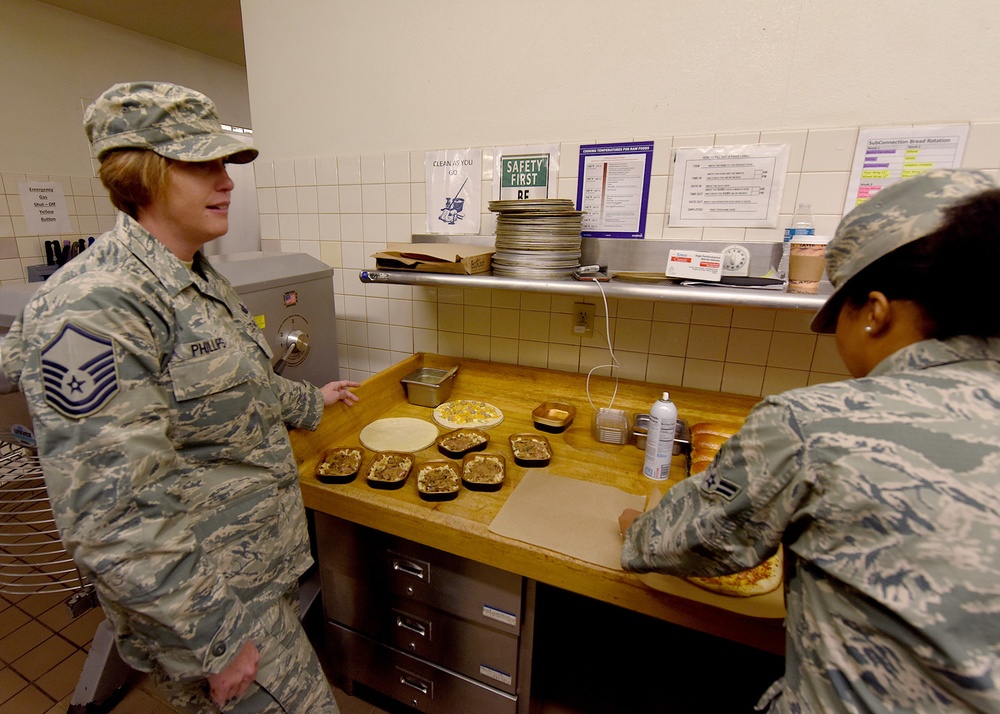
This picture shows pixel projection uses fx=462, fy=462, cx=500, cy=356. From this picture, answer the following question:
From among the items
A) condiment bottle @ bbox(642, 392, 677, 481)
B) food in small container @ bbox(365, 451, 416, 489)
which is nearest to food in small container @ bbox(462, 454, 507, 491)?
food in small container @ bbox(365, 451, 416, 489)

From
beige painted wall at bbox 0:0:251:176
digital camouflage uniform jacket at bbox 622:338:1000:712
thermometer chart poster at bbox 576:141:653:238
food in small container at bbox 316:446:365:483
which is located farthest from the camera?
beige painted wall at bbox 0:0:251:176

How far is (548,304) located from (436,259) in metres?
0.49

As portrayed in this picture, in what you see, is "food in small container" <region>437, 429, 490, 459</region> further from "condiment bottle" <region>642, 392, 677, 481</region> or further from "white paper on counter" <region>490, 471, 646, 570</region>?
"condiment bottle" <region>642, 392, 677, 481</region>

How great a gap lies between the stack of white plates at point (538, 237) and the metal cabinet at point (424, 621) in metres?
0.87

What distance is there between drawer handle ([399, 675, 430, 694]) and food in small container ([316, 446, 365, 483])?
0.68 m

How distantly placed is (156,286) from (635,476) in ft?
4.05

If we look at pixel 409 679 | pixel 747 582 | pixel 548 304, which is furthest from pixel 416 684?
pixel 548 304

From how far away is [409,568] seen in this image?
1301 mm

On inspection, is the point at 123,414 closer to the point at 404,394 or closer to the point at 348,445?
the point at 348,445

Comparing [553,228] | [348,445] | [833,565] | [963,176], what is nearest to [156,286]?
[348,445]

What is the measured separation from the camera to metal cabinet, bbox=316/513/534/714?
122 cm

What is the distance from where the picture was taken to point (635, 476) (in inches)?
53.2

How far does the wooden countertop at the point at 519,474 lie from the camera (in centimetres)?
98

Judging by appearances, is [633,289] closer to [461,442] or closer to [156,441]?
[461,442]
